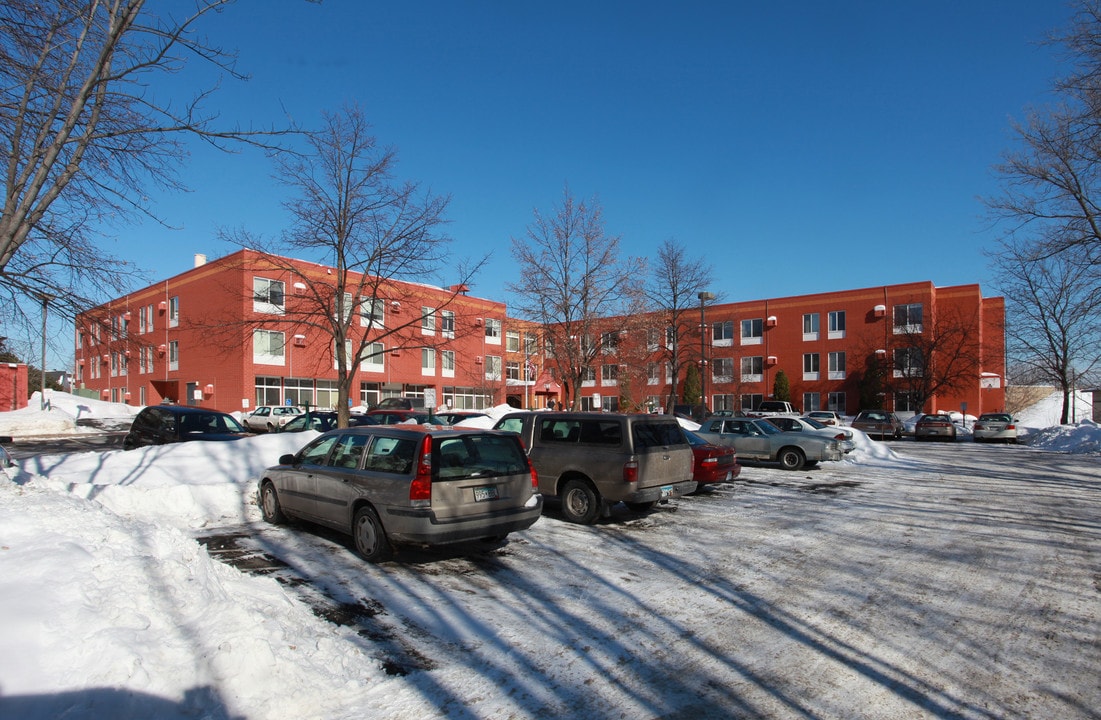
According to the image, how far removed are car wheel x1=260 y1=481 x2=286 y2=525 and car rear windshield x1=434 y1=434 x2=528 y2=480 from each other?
3.32m

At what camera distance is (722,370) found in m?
59.7

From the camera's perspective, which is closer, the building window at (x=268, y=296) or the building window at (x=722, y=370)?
the building window at (x=268, y=296)

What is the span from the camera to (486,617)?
19.3ft

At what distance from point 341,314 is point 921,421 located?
108 ft

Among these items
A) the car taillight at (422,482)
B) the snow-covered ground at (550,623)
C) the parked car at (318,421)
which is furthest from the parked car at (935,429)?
the car taillight at (422,482)

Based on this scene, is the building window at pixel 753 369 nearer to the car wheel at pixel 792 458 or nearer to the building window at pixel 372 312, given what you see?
the building window at pixel 372 312

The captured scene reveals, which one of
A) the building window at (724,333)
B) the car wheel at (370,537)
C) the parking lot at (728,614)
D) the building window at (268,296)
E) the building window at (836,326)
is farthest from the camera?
the building window at (724,333)

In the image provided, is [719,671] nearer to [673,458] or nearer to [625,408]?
[673,458]

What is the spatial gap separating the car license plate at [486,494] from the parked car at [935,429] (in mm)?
34897

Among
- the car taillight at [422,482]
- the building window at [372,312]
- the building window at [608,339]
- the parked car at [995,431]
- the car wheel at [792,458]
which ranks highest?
the building window at [372,312]

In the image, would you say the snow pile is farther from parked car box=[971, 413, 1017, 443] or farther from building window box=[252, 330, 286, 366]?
parked car box=[971, 413, 1017, 443]

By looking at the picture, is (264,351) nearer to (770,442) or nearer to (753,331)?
(770,442)

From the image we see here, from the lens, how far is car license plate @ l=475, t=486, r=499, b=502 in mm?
7472

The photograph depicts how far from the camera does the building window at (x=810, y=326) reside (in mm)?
57406
